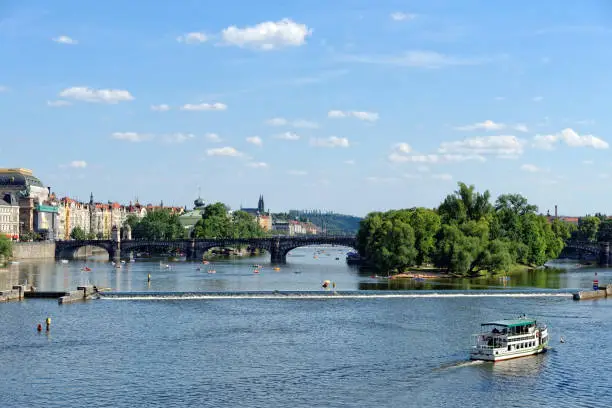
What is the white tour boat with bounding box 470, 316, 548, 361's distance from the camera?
55594mm

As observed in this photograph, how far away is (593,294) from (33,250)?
111519mm

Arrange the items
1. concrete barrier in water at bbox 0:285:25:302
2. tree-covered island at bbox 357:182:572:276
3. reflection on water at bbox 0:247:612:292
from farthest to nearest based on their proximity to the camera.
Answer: tree-covered island at bbox 357:182:572:276, reflection on water at bbox 0:247:612:292, concrete barrier in water at bbox 0:285:25:302

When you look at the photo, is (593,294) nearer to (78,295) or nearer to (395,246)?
(395,246)

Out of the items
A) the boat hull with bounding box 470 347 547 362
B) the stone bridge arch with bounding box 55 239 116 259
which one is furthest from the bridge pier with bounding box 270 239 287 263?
the boat hull with bounding box 470 347 547 362

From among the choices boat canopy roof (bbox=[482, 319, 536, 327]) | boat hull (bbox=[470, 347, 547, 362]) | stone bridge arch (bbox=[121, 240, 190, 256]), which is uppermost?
stone bridge arch (bbox=[121, 240, 190, 256])

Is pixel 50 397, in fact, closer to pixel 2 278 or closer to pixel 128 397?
pixel 128 397

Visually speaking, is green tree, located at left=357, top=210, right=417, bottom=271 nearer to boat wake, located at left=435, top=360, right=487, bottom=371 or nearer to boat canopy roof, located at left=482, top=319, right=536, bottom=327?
boat canopy roof, located at left=482, top=319, right=536, bottom=327

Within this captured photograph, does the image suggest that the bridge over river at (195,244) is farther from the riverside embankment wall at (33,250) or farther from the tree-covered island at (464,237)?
the tree-covered island at (464,237)

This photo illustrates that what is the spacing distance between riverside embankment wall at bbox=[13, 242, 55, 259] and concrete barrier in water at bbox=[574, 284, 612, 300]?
10770 centimetres

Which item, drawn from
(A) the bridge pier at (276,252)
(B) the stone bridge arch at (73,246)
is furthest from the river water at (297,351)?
(B) the stone bridge arch at (73,246)

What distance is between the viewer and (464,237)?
119 m

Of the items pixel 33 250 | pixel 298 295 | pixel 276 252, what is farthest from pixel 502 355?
pixel 33 250

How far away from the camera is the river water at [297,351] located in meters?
46.8

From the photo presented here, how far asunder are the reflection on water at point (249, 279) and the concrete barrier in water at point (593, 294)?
9.87m
